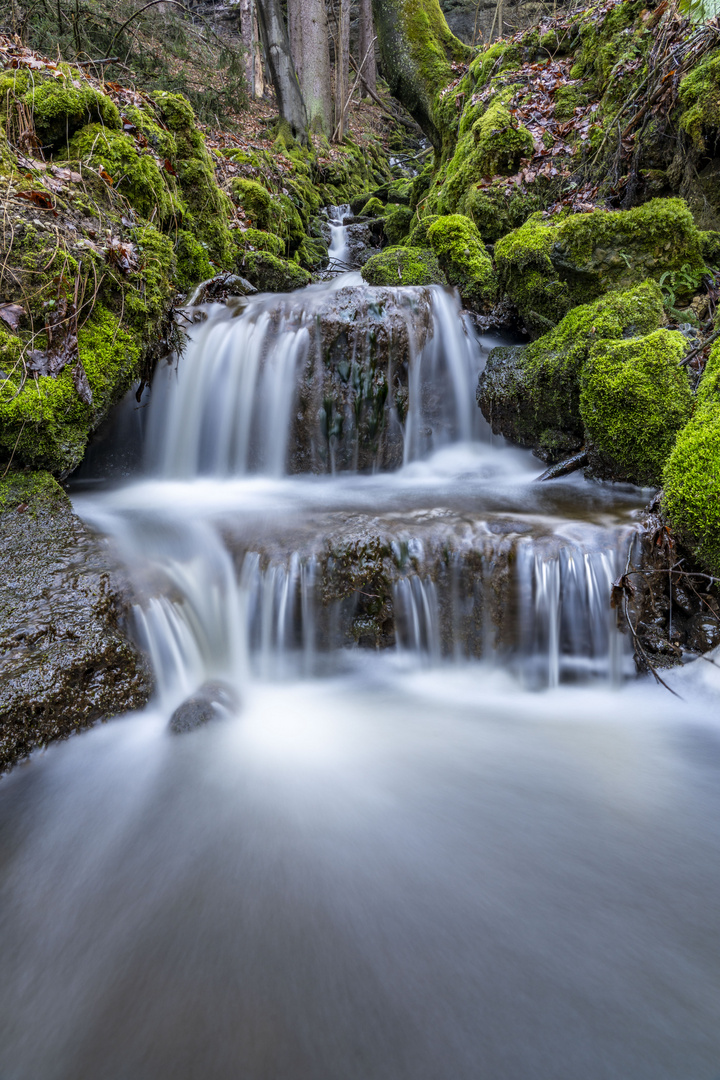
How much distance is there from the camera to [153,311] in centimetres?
451

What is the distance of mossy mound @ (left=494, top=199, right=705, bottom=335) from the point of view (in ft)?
15.2

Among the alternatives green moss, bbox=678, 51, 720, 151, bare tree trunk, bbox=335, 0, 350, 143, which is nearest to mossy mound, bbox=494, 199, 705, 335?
green moss, bbox=678, 51, 720, 151

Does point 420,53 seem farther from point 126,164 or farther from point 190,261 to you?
point 126,164

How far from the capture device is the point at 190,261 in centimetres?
626

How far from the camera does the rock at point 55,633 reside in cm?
255

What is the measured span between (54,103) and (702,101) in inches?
216

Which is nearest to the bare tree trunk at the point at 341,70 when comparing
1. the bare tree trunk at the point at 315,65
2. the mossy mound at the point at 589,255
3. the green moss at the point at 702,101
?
the bare tree trunk at the point at 315,65

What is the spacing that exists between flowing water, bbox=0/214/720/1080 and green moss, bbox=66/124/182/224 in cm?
284

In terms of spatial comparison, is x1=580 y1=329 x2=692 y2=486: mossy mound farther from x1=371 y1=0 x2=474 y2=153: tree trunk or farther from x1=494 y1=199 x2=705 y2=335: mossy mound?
x1=371 y1=0 x2=474 y2=153: tree trunk

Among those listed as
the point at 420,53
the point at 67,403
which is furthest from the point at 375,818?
the point at 420,53

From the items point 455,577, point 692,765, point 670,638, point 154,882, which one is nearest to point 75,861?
point 154,882

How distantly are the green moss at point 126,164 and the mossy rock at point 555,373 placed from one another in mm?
3716

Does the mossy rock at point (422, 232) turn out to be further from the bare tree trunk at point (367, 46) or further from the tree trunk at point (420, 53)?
the bare tree trunk at point (367, 46)

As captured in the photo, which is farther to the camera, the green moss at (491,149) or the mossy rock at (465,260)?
the green moss at (491,149)
